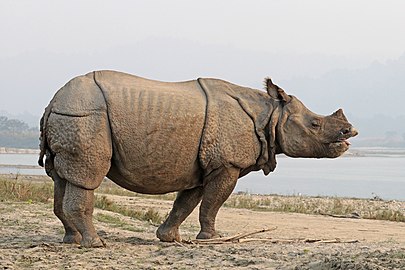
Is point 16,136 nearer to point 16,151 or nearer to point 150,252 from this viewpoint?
point 16,151

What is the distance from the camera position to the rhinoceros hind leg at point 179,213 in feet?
31.0

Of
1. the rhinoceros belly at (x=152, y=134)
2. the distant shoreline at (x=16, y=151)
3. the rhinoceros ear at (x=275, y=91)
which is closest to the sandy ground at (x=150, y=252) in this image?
the rhinoceros belly at (x=152, y=134)

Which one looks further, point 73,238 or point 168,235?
point 168,235

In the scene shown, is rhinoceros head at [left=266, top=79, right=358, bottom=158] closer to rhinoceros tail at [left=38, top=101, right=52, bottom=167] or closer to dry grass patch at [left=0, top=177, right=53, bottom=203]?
rhinoceros tail at [left=38, top=101, right=52, bottom=167]

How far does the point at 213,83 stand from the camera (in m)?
9.48

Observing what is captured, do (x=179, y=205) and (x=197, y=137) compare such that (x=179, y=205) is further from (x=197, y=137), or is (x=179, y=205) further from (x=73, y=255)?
(x=73, y=255)

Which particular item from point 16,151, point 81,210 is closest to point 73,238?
point 81,210

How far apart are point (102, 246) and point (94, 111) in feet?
5.17

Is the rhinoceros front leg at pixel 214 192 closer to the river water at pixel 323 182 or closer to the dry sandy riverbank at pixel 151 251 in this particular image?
the dry sandy riverbank at pixel 151 251

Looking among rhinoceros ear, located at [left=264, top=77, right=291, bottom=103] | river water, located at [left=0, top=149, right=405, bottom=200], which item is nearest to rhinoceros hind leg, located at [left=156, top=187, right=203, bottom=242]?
rhinoceros ear, located at [left=264, top=77, right=291, bottom=103]

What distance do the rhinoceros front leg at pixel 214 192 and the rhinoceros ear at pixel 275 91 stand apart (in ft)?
3.78

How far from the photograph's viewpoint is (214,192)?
9.06m

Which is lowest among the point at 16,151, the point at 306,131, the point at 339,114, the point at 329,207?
the point at 16,151

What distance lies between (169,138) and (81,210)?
1307 mm
